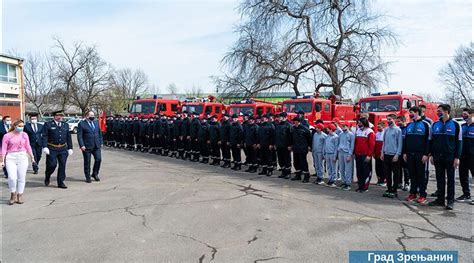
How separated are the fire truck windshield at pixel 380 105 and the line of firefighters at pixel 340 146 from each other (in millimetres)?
6078

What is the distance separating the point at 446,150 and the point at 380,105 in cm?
886

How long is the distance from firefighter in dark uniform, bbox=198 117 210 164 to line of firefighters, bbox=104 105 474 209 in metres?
0.04

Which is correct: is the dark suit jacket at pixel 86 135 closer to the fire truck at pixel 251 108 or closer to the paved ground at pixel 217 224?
the paved ground at pixel 217 224

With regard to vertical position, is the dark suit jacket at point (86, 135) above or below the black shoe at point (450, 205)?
above

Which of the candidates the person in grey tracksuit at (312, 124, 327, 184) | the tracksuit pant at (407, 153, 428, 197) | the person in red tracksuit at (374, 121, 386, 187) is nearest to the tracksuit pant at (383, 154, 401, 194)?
the tracksuit pant at (407, 153, 428, 197)

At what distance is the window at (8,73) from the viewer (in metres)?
41.5

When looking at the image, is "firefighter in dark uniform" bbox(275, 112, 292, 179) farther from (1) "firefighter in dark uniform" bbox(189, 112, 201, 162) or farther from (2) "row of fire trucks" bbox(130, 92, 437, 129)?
(1) "firefighter in dark uniform" bbox(189, 112, 201, 162)

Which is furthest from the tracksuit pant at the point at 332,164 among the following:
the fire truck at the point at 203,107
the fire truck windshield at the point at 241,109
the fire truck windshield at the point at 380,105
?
the fire truck at the point at 203,107

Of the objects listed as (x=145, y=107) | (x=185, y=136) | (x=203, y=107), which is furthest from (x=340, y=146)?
(x=145, y=107)

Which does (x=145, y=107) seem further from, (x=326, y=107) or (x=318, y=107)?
(x=326, y=107)

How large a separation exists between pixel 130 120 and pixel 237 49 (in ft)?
44.0

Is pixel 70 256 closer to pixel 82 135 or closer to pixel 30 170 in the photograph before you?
pixel 82 135

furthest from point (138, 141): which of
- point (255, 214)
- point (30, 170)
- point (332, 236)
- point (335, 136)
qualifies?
point (332, 236)

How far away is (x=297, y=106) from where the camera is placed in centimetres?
1789
